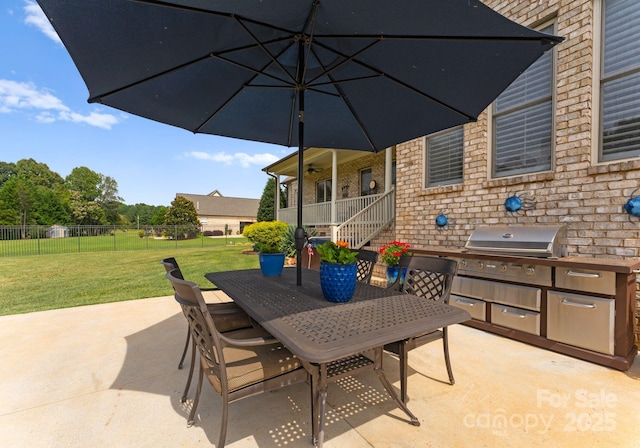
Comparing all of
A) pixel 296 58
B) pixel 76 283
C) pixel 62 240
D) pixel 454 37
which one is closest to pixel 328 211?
pixel 76 283

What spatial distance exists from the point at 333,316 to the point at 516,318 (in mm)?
2679

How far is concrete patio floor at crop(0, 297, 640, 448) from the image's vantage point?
1.65 m

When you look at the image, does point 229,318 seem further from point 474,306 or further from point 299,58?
point 474,306

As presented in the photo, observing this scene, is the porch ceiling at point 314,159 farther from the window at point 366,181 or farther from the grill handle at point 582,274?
the grill handle at point 582,274

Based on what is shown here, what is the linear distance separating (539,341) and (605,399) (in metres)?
0.88

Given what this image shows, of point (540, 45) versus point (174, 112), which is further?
point (174, 112)

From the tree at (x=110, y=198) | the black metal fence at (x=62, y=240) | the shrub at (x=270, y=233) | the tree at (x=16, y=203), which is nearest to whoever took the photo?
the shrub at (x=270, y=233)

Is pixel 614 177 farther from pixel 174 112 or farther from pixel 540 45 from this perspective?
pixel 174 112

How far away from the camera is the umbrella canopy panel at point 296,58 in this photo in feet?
5.14

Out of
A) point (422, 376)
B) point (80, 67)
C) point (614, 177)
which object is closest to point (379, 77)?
point (80, 67)

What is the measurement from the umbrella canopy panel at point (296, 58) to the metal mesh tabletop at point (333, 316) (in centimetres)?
163

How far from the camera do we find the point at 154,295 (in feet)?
17.3

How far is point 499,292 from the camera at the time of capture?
3221 mm

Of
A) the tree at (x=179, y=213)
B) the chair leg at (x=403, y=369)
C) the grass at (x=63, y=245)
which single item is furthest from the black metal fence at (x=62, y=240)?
the chair leg at (x=403, y=369)
